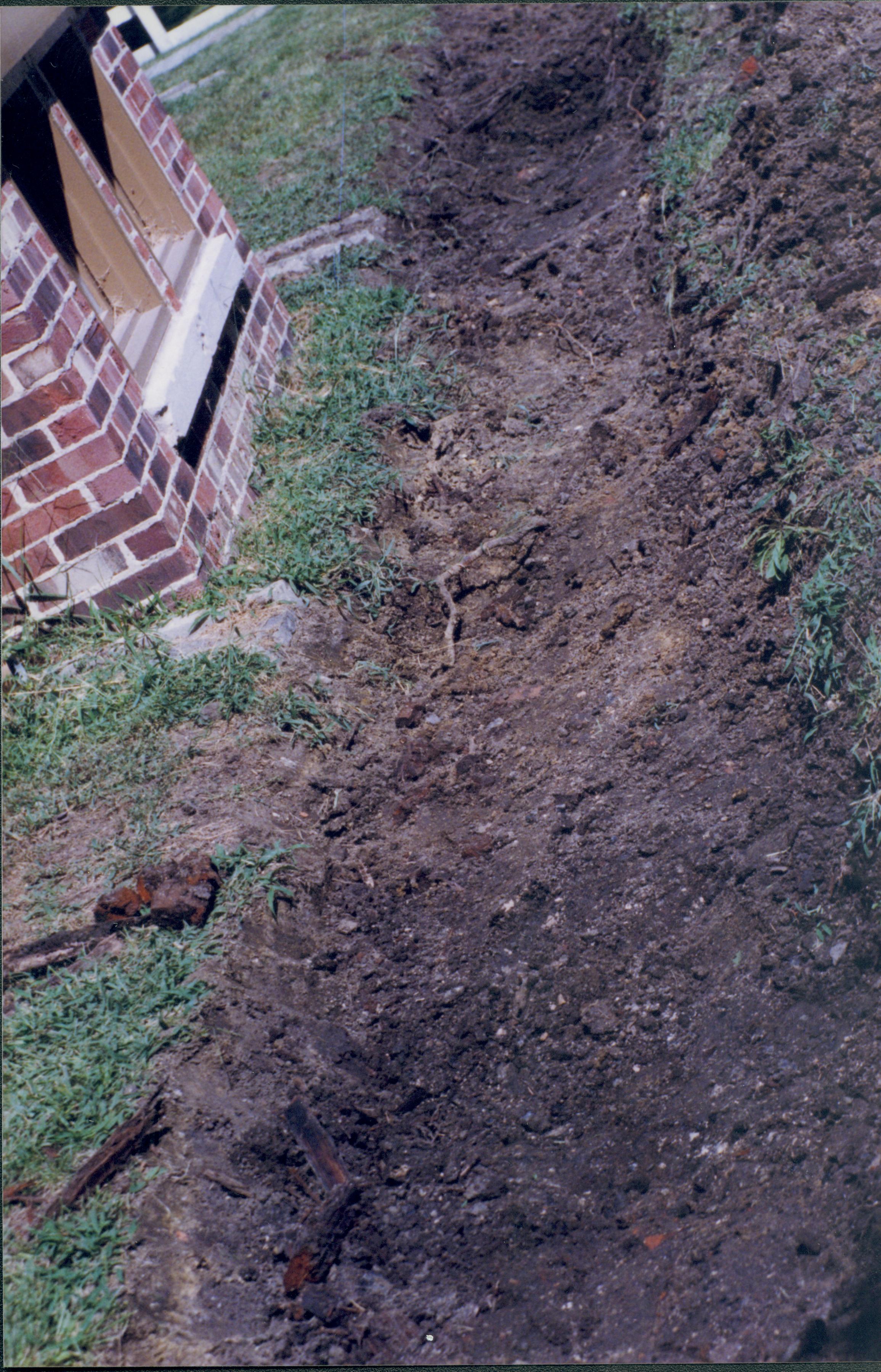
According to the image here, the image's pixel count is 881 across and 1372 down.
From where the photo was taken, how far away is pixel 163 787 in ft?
7.19

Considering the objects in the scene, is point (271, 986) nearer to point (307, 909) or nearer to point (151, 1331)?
point (307, 909)

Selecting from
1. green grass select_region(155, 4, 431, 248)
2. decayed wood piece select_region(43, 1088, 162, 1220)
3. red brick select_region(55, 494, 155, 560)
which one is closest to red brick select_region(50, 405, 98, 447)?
red brick select_region(55, 494, 155, 560)

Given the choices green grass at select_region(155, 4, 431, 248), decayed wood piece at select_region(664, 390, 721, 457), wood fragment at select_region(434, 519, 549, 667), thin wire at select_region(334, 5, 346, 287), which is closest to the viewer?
wood fragment at select_region(434, 519, 549, 667)

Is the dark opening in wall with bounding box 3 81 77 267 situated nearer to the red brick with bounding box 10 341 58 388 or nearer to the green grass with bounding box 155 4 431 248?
the red brick with bounding box 10 341 58 388

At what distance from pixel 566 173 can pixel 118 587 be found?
140 inches

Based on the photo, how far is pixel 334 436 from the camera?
126 inches

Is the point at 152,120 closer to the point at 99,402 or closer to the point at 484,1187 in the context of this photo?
the point at 99,402

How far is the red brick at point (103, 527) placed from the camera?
2447 mm

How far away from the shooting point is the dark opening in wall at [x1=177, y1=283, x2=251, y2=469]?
9.21ft

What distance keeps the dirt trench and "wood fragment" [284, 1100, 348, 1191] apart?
0.02 meters

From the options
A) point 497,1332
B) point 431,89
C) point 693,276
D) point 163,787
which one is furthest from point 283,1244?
point 431,89

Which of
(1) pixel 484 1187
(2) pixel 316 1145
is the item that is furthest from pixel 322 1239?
(1) pixel 484 1187

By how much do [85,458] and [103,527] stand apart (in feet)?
0.73

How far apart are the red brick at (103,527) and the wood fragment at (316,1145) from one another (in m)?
1.75
